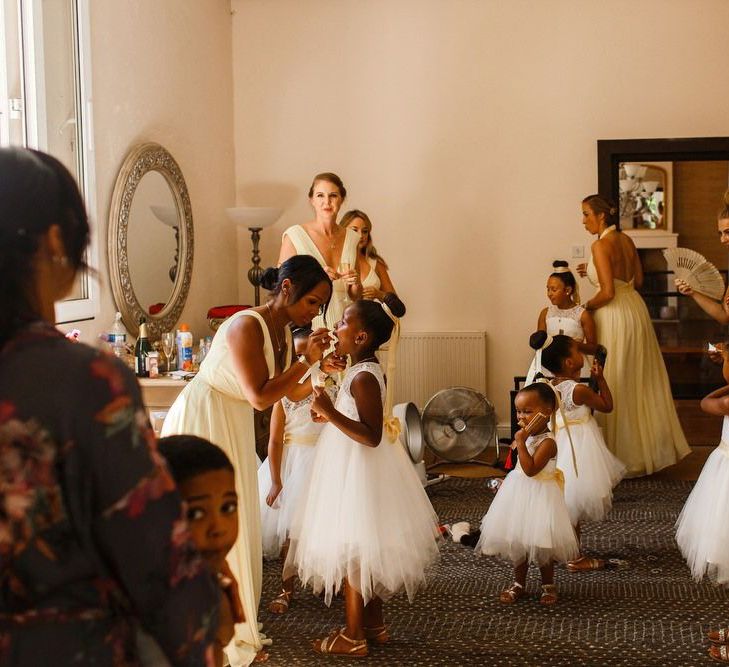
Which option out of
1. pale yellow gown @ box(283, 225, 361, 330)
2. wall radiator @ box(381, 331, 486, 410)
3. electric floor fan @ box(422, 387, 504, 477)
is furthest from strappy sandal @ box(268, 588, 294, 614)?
wall radiator @ box(381, 331, 486, 410)

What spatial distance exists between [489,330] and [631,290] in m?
1.33

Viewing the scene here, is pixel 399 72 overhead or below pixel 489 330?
overhead

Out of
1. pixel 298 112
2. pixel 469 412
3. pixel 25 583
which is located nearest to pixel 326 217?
pixel 469 412

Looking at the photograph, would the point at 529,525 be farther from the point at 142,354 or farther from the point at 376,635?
the point at 142,354

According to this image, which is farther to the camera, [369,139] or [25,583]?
[369,139]

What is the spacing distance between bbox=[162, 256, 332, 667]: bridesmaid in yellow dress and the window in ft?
4.34

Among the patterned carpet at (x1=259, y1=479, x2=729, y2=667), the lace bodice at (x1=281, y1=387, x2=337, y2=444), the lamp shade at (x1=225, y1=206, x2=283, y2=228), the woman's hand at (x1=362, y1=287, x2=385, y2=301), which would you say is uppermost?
the lamp shade at (x1=225, y1=206, x2=283, y2=228)

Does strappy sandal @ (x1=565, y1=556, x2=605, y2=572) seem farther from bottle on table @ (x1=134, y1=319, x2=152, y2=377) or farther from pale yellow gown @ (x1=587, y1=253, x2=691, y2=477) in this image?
bottle on table @ (x1=134, y1=319, x2=152, y2=377)

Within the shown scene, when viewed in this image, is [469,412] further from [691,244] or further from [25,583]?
[25,583]

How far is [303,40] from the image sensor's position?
7477mm

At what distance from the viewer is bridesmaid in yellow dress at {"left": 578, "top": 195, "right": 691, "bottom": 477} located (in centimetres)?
636

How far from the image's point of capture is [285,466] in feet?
14.0

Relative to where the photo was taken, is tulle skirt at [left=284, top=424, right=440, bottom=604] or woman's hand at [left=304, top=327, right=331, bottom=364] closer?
woman's hand at [left=304, top=327, right=331, bottom=364]

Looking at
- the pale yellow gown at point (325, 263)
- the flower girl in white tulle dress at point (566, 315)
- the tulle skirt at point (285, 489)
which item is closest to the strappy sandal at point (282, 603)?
the tulle skirt at point (285, 489)
